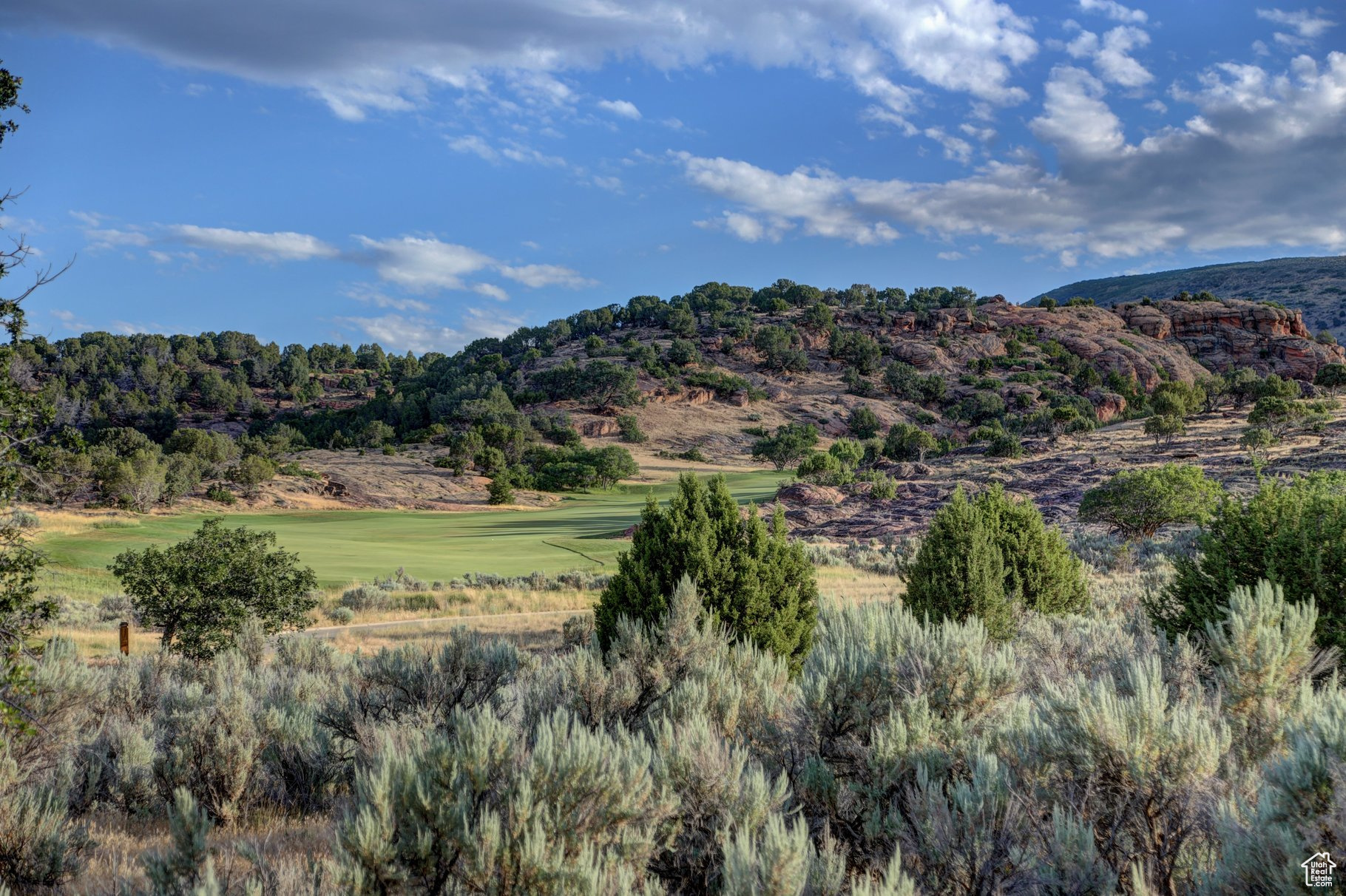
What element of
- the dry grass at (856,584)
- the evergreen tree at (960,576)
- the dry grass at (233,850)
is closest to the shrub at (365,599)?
the dry grass at (856,584)

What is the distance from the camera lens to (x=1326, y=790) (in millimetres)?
3305

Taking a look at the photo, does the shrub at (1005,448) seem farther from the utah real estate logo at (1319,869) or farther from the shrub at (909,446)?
the utah real estate logo at (1319,869)

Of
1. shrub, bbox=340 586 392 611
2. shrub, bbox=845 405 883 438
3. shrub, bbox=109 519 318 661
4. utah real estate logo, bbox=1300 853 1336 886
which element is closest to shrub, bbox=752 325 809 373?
shrub, bbox=845 405 883 438

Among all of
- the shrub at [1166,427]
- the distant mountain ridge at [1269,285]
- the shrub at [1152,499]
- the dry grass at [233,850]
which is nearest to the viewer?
the dry grass at [233,850]

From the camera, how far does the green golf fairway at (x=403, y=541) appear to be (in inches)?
1034

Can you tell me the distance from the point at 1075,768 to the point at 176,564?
1537 centimetres

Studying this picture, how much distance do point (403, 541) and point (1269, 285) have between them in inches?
6604

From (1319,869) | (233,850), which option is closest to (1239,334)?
(1319,869)

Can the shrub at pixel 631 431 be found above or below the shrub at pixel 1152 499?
above

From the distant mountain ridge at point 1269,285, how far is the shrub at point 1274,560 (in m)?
133

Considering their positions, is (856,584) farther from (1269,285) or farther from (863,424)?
(1269,285)

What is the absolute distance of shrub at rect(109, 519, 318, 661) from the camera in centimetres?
1405

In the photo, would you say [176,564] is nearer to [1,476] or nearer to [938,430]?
[1,476]

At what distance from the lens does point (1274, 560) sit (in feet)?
26.1
